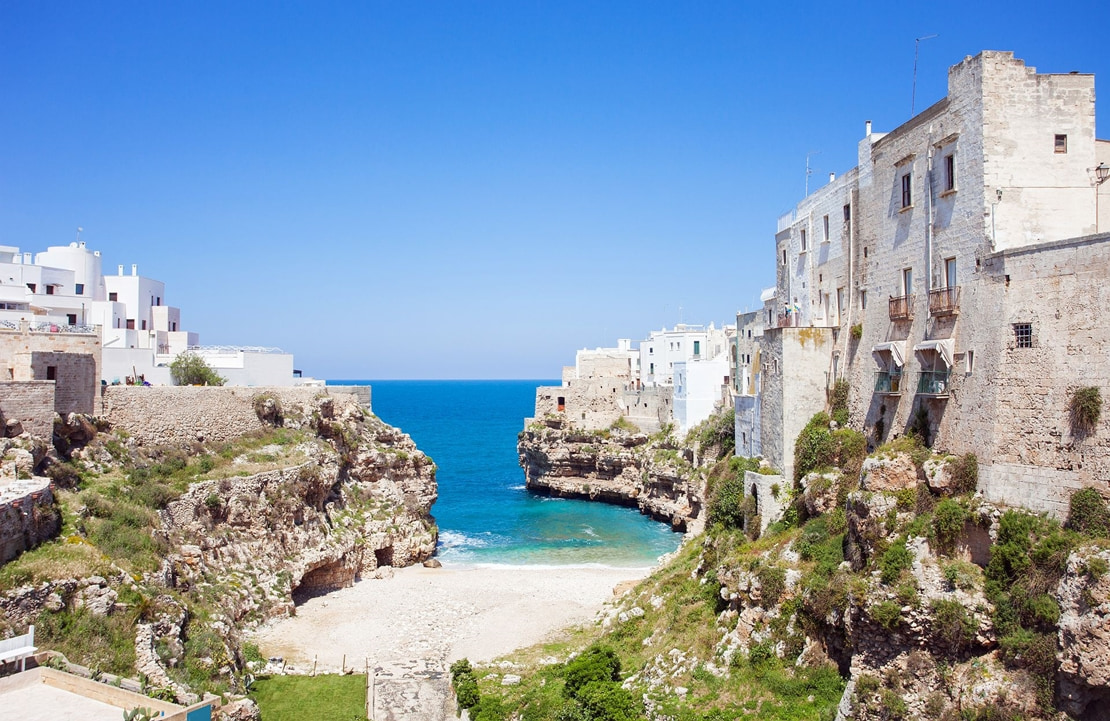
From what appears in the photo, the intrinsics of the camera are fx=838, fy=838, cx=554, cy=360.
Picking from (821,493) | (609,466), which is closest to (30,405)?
(821,493)

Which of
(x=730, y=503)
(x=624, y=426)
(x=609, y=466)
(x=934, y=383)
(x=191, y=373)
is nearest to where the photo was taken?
(x=934, y=383)

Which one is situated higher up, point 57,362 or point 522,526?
point 57,362

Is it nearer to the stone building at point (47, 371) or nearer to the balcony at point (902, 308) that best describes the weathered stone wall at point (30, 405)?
the stone building at point (47, 371)

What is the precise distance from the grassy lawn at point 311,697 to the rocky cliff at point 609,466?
31.9 m

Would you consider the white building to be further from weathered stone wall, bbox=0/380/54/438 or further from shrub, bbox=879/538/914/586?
shrub, bbox=879/538/914/586

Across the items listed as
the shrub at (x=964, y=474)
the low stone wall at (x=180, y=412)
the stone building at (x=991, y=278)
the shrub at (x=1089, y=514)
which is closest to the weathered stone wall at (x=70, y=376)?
the low stone wall at (x=180, y=412)

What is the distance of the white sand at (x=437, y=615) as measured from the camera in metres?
30.4

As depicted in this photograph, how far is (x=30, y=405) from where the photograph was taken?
28297 mm

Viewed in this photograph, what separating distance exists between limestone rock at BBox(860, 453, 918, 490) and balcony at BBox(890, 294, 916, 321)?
14.7 feet

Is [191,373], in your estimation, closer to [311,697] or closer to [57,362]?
[57,362]

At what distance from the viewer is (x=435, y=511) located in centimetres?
6325

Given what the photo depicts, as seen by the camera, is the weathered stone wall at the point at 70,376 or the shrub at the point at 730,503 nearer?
the shrub at the point at 730,503

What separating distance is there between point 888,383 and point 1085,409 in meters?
7.79

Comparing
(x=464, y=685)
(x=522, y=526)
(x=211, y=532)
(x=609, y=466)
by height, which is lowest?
(x=522, y=526)
